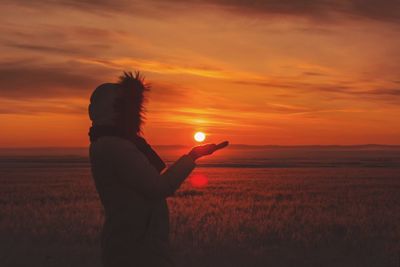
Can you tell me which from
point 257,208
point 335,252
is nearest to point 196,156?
point 335,252

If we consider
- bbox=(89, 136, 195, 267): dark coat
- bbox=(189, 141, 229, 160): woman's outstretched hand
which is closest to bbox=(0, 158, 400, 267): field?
bbox=(89, 136, 195, 267): dark coat

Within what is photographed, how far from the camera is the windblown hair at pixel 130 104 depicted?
10.8 feet

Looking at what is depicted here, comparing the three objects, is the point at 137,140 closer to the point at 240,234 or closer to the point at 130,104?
the point at 130,104

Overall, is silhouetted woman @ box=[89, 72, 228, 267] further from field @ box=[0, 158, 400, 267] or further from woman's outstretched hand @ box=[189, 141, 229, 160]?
field @ box=[0, 158, 400, 267]

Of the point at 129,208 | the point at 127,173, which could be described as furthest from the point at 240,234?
the point at 127,173

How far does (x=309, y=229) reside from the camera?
13.8 m

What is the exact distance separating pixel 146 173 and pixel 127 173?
106mm

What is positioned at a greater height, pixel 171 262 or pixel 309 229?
pixel 171 262

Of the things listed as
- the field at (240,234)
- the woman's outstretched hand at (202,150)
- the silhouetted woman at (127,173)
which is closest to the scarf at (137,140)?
the silhouetted woman at (127,173)

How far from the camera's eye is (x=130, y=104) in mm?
3299

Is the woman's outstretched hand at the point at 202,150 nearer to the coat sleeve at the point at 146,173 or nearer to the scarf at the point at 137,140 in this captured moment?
the coat sleeve at the point at 146,173

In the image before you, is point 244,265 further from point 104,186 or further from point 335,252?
point 104,186

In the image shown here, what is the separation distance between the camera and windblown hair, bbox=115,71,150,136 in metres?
3.29

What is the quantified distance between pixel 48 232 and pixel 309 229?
5460 mm
